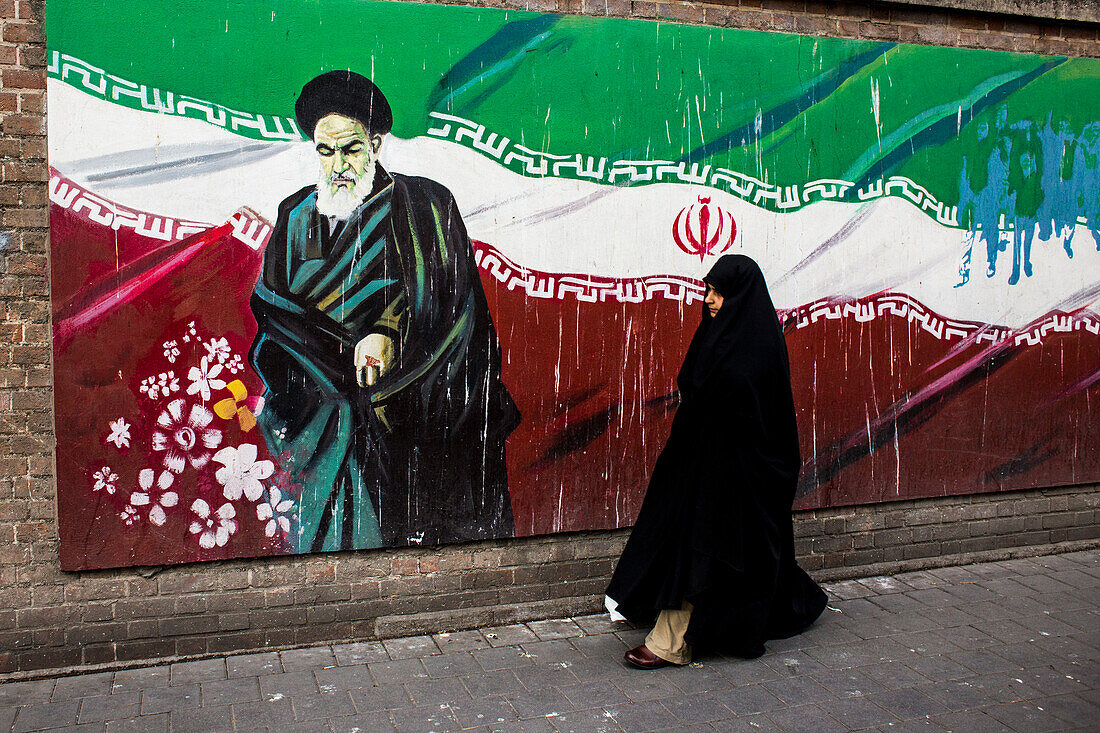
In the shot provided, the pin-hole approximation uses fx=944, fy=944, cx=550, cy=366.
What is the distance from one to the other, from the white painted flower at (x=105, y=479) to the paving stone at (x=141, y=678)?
0.83 meters

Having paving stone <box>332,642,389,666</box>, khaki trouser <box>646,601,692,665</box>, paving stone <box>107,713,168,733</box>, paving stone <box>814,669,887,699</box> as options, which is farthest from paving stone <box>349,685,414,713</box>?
paving stone <box>814,669,887,699</box>

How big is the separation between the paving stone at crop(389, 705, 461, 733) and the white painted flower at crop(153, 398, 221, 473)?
4.94 ft

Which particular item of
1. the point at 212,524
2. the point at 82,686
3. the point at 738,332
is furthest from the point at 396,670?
the point at 738,332

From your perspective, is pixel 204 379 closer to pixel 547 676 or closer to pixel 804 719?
pixel 547 676

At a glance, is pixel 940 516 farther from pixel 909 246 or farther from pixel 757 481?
pixel 757 481

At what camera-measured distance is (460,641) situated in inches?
185

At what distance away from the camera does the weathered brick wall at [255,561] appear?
4.14 m

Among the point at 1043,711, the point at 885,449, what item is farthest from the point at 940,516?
the point at 1043,711

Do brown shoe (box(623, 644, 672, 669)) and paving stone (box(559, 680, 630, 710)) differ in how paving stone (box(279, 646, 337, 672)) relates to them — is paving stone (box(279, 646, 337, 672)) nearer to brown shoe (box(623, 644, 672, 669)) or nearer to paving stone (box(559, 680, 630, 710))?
paving stone (box(559, 680, 630, 710))

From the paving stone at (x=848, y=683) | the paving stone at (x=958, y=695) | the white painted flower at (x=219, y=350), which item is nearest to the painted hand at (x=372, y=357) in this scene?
the white painted flower at (x=219, y=350)

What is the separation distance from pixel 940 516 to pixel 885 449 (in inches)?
25.4

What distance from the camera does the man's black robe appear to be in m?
4.50

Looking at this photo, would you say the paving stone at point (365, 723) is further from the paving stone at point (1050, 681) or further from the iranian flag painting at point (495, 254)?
the paving stone at point (1050, 681)

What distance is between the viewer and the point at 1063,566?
5945 mm
